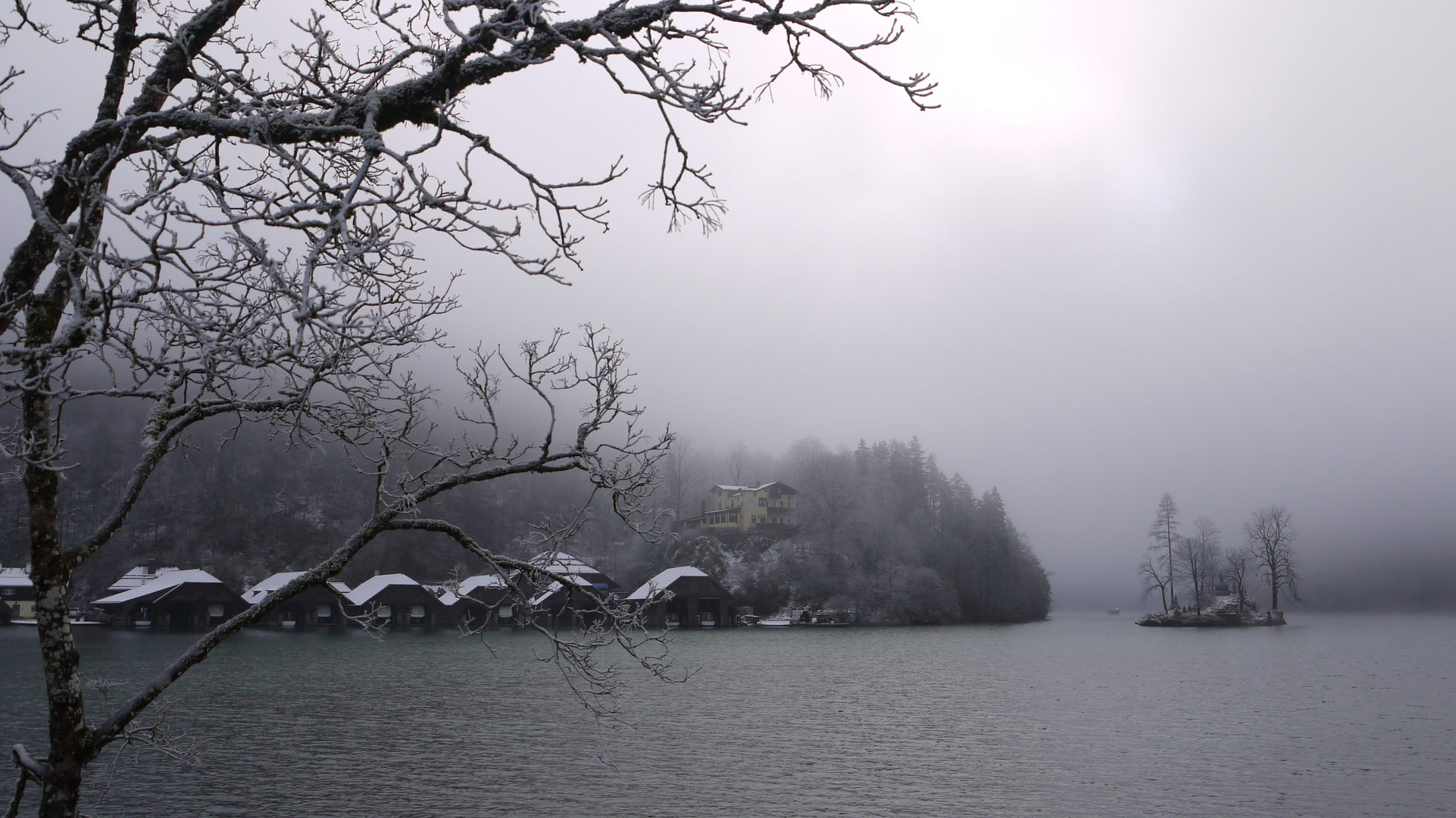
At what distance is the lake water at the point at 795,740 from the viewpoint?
16.4m

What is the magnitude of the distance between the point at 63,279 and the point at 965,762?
2026 centimetres

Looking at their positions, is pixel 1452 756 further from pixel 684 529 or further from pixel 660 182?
pixel 684 529

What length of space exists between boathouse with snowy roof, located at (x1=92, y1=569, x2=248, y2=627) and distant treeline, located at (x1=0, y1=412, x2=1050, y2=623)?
54.3 ft

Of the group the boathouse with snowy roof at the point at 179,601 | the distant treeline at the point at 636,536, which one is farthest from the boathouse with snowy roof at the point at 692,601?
the boathouse with snowy roof at the point at 179,601

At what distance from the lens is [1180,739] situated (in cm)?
2347

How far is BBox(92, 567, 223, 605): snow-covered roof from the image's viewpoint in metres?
74.6

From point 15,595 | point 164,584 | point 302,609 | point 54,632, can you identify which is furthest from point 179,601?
point 54,632

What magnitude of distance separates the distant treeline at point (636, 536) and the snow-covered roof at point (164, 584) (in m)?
15.3

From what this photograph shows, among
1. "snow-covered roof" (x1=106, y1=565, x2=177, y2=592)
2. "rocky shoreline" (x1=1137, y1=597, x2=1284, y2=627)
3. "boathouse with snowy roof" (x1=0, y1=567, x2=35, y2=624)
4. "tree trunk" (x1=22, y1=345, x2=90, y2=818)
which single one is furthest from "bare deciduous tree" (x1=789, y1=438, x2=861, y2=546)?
"tree trunk" (x1=22, y1=345, x2=90, y2=818)

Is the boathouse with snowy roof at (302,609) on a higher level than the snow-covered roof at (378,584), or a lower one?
lower

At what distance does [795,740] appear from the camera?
22406mm

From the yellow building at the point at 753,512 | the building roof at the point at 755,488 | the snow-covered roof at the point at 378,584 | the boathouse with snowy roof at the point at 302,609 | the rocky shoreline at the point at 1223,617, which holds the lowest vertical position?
the rocky shoreline at the point at 1223,617

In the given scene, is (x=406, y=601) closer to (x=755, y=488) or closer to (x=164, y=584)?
(x=164, y=584)

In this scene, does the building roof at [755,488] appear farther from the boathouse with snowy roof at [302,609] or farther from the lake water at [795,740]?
the lake water at [795,740]
